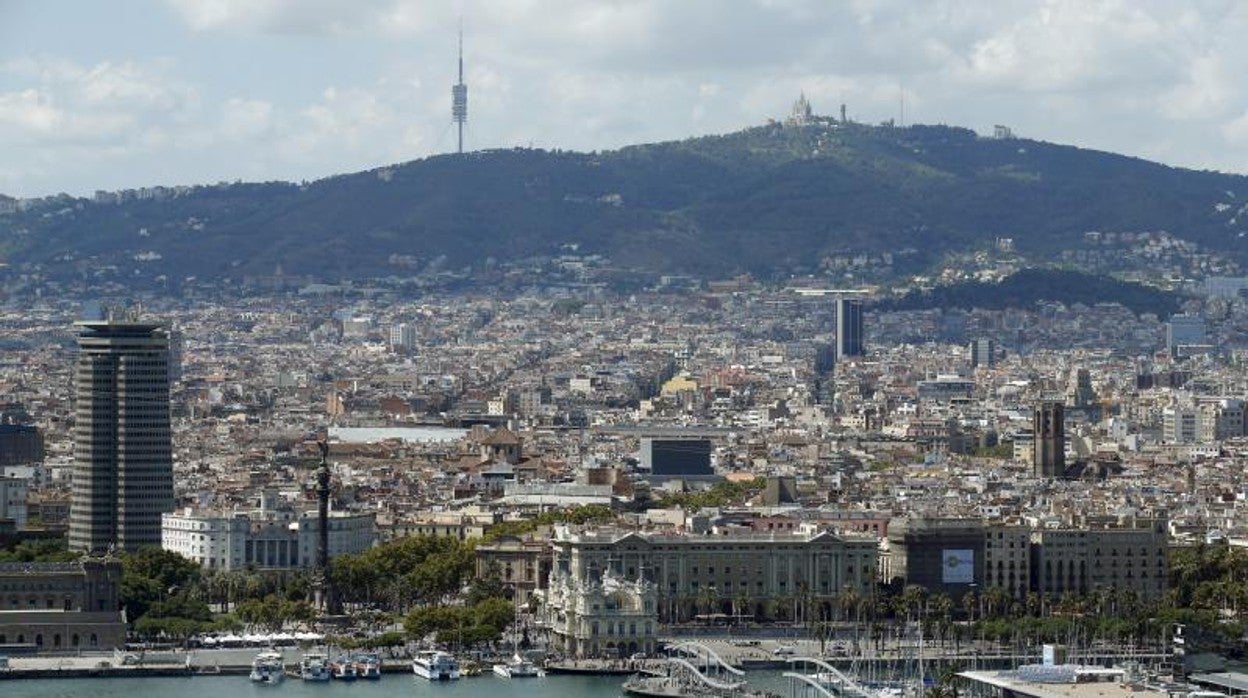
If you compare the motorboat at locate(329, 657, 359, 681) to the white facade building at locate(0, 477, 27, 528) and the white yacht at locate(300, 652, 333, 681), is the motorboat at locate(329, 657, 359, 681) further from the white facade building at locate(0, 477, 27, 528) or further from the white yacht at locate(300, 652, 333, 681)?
the white facade building at locate(0, 477, 27, 528)

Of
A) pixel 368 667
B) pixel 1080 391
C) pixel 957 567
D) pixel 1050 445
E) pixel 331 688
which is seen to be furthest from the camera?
pixel 1080 391

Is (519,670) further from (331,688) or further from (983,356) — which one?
(983,356)

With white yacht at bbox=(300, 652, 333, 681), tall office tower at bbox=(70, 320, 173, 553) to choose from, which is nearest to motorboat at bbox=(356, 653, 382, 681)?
white yacht at bbox=(300, 652, 333, 681)

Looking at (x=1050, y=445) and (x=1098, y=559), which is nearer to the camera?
(x=1098, y=559)

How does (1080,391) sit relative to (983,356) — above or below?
below

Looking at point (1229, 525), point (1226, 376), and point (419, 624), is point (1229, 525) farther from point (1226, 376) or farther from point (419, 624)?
point (1226, 376)

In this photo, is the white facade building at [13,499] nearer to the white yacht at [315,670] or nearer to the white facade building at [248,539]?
the white facade building at [248,539]

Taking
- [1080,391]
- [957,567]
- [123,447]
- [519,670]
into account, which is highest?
[1080,391]

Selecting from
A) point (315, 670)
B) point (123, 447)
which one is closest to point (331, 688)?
point (315, 670)

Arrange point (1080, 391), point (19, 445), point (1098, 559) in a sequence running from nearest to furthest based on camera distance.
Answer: point (1098, 559)
point (19, 445)
point (1080, 391)

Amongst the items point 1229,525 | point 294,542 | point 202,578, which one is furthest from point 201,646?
point 1229,525
